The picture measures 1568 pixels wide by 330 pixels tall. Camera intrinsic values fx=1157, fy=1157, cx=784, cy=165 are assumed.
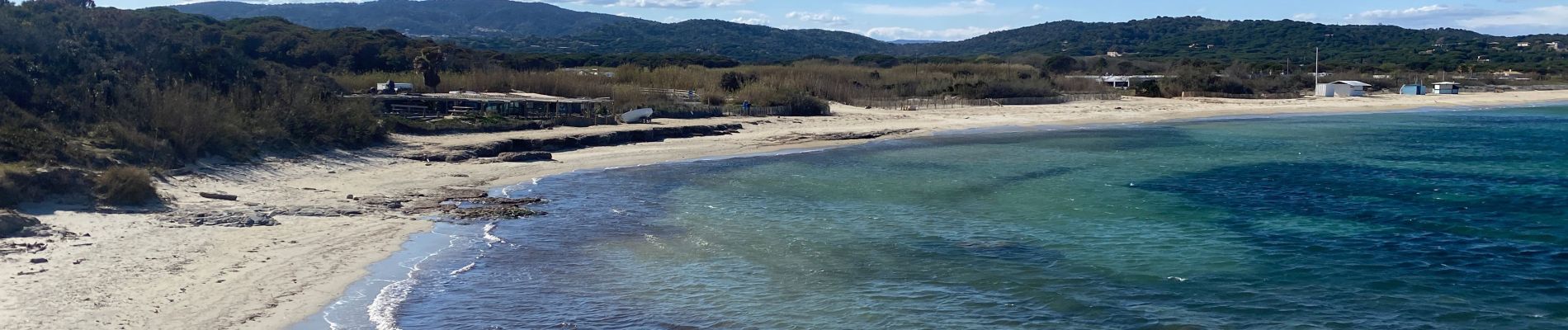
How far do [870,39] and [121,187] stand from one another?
17652cm

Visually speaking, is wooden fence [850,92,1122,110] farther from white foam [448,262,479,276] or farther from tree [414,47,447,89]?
white foam [448,262,479,276]

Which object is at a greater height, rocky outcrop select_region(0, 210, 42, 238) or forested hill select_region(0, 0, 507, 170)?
forested hill select_region(0, 0, 507, 170)

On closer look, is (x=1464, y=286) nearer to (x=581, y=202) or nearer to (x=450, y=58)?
(x=581, y=202)

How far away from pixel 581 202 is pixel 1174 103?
124 ft

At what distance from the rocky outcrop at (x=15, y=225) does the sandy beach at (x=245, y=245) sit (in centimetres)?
21

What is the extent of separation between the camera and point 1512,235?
48.5ft

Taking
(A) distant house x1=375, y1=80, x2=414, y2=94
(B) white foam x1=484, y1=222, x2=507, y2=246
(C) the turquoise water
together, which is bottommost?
(C) the turquoise water

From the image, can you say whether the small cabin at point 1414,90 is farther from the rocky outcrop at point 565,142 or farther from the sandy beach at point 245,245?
the sandy beach at point 245,245

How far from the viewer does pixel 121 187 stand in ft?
44.4

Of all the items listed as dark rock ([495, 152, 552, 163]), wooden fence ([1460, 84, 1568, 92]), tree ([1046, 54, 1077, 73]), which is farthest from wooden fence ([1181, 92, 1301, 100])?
dark rock ([495, 152, 552, 163])

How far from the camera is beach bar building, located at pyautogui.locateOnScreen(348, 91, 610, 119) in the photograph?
28453mm

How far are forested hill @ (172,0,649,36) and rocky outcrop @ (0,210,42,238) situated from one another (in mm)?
130695

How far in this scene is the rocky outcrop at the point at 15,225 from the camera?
11.1m

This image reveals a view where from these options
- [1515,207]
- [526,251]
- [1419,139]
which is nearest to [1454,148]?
[1419,139]
